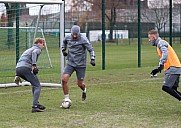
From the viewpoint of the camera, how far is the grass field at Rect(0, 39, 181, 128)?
945 cm

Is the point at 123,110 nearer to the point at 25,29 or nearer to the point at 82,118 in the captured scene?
the point at 82,118

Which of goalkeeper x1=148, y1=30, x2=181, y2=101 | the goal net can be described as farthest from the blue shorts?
the goal net

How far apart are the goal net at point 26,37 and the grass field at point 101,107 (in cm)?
215

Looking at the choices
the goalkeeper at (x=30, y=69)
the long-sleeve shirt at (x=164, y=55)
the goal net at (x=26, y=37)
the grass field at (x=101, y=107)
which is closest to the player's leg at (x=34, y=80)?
the goalkeeper at (x=30, y=69)

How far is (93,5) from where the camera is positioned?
34.8 meters

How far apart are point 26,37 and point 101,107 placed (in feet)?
30.8

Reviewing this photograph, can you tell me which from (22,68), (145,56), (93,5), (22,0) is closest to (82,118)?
(22,68)

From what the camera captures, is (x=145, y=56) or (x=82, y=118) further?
(x=145, y=56)

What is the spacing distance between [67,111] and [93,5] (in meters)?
24.4

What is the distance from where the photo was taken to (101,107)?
11430mm

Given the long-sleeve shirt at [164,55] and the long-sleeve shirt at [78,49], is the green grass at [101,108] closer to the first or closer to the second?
the long-sleeve shirt at [164,55]

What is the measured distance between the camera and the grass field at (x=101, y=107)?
9.45 m

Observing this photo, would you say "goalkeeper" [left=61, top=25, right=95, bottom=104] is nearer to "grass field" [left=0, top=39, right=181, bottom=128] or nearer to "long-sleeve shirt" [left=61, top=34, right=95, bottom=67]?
"long-sleeve shirt" [left=61, top=34, right=95, bottom=67]

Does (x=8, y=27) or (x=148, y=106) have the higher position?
(x=8, y=27)
